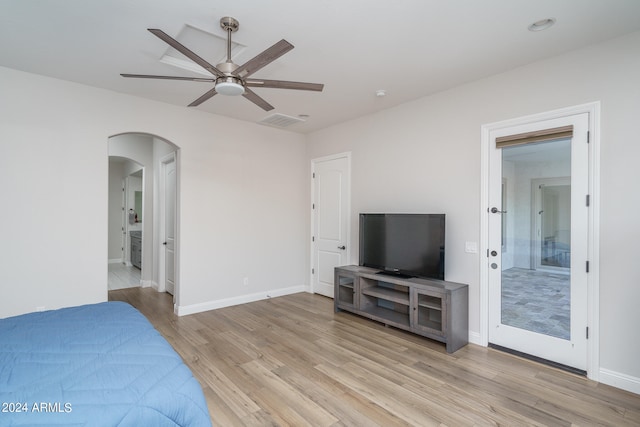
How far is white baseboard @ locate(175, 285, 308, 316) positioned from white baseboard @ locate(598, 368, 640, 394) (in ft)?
13.3

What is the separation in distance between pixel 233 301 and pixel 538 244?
4014 mm

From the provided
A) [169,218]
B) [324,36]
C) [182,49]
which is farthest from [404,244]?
[169,218]

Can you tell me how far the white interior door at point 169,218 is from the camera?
536 cm

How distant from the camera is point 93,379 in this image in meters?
1.38

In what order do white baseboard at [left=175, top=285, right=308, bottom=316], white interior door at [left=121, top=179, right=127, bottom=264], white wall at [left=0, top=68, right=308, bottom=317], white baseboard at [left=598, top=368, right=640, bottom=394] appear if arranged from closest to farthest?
white baseboard at [left=598, top=368, right=640, bottom=394] → white wall at [left=0, top=68, right=308, bottom=317] → white baseboard at [left=175, top=285, right=308, bottom=316] → white interior door at [left=121, top=179, right=127, bottom=264]

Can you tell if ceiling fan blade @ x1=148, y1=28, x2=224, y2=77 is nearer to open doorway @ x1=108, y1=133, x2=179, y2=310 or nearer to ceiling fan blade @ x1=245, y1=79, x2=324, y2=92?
ceiling fan blade @ x1=245, y1=79, x2=324, y2=92

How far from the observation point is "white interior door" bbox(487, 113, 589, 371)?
2.78 metres

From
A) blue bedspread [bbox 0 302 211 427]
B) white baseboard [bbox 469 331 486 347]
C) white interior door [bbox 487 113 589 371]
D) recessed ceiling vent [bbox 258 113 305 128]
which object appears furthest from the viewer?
recessed ceiling vent [bbox 258 113 305 128]

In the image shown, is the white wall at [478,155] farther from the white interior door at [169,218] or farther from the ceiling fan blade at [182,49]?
the white interior door at [169,218]

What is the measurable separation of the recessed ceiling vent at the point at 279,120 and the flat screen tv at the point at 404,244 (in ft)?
5.97

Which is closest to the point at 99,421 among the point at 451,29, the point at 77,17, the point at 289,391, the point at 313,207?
the point at 289,391

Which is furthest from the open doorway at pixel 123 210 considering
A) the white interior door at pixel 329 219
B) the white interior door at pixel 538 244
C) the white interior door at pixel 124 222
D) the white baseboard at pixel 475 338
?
the white interior door at pixel 538 244

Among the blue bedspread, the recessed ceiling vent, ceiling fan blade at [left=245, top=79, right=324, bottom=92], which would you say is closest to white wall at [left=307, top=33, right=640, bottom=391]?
the recessed ceiling vent

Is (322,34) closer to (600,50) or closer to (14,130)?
(600,50)
